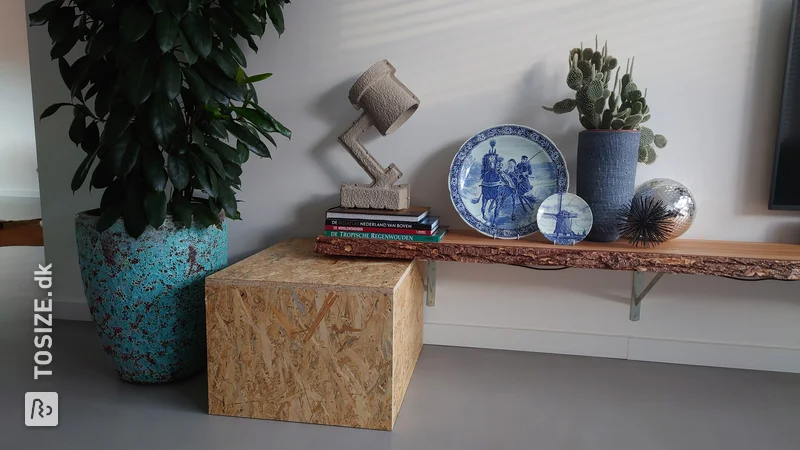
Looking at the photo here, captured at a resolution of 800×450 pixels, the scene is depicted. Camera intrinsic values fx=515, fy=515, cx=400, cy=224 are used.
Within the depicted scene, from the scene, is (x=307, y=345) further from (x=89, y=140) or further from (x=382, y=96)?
(x=89, y=140)

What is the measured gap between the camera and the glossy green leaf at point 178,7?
1462 mm

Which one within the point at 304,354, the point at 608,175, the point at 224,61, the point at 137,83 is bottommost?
the point at 304,354

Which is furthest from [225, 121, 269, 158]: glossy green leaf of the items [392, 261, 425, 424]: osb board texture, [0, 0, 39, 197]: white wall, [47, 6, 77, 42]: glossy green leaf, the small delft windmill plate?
[0, 0, 39, 197]: white wall

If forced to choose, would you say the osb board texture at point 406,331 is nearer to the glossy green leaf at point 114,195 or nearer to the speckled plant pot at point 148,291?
the speckled plant pot at point 148,291

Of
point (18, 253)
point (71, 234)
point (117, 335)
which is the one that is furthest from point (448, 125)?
point (18, 253)

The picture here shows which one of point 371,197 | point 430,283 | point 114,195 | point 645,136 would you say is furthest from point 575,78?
point 114,195

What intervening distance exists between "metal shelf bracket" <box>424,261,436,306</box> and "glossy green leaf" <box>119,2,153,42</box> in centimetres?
128

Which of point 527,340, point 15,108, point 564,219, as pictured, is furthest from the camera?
point 15,108

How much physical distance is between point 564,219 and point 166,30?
135cm

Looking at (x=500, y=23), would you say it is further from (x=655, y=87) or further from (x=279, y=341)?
(x=279, y=341)

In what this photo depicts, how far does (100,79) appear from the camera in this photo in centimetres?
163

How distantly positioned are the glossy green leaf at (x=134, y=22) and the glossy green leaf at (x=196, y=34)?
0.09 metres

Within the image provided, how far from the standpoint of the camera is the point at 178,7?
1464 millimetres

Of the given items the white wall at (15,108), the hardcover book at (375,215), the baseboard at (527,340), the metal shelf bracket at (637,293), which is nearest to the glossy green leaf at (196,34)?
the hardcover book at (375,215)
